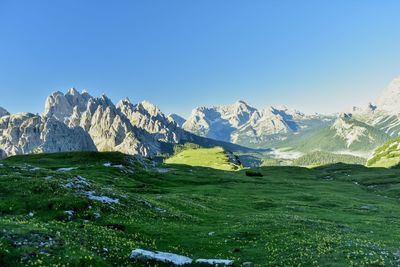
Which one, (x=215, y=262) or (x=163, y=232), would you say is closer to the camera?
(x=215, y=262)

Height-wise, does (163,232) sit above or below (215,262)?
above

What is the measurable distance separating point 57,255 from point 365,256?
26526 millimetres

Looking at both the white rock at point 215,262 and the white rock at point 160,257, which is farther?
the white rock at point 215,262

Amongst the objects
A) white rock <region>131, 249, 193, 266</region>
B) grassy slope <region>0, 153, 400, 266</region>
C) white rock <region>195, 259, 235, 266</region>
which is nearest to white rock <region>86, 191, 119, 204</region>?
grassy slope <region>0, 153, 400, 266</region>

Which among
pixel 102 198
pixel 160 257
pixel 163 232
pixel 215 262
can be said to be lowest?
pixel 215 262

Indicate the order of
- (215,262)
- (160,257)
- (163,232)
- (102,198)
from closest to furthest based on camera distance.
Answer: (160,257) < (215,262) < (163,232) < (102,198)

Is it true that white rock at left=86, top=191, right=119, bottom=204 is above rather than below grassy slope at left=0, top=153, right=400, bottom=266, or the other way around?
above

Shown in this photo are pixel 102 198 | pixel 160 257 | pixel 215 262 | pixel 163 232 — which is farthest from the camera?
pixel 102 198

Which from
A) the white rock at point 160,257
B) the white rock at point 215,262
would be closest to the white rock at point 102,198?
the white rock at point 160,257

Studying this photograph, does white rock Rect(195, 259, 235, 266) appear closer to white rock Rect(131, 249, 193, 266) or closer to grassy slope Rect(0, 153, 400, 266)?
white rock Rect(131, 249, 193, 266)

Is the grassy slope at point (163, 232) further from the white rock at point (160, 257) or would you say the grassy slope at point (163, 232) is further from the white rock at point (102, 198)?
the white rock at point (160, 257)

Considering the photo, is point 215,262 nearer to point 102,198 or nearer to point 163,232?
point 163,232

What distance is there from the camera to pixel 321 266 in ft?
104

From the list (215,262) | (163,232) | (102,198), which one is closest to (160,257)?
(215,262)
